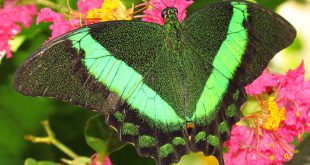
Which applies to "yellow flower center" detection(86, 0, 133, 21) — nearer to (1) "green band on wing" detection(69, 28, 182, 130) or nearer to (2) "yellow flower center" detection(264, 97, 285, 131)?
(1) "green band on wing" detection(69, 28, 182, 130)

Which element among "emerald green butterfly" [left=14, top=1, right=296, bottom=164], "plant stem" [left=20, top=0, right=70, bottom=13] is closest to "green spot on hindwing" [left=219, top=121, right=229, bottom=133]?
"emerald green butterfly" [left=14, top=1, right=296, bottom=164]

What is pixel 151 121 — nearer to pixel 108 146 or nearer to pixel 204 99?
pixel 204 99

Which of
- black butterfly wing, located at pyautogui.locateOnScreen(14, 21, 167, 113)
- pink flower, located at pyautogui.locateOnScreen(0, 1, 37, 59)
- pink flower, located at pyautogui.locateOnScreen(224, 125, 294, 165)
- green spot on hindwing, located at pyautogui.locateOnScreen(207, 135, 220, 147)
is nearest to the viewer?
black butterfly wing, located at pyautogui.locateOnScreen(14, 21, 167, 113)

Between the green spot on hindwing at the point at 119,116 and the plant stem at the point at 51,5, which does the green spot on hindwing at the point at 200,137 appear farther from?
the plant stem at the point at 51,5

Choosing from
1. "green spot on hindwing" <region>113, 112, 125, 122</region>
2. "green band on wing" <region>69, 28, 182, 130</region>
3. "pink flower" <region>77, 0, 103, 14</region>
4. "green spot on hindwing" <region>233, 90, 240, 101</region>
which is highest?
"pink flower" <region>77, 0, 103, 14</region>

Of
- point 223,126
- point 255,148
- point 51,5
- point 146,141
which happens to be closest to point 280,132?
point 255,148

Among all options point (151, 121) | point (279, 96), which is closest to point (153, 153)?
point (151, 121)

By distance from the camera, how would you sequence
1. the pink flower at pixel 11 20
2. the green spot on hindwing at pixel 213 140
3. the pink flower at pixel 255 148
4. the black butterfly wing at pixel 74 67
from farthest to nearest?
1. the pink flower at pixel 11 20
2. the pink flower at pixel 255 148
3. the green spot on hindwing at pixel 213 140
4. the black butterfly wing at pixel 74 67

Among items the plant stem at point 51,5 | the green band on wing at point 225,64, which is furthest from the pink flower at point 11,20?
the green band on wing at point 225,64
